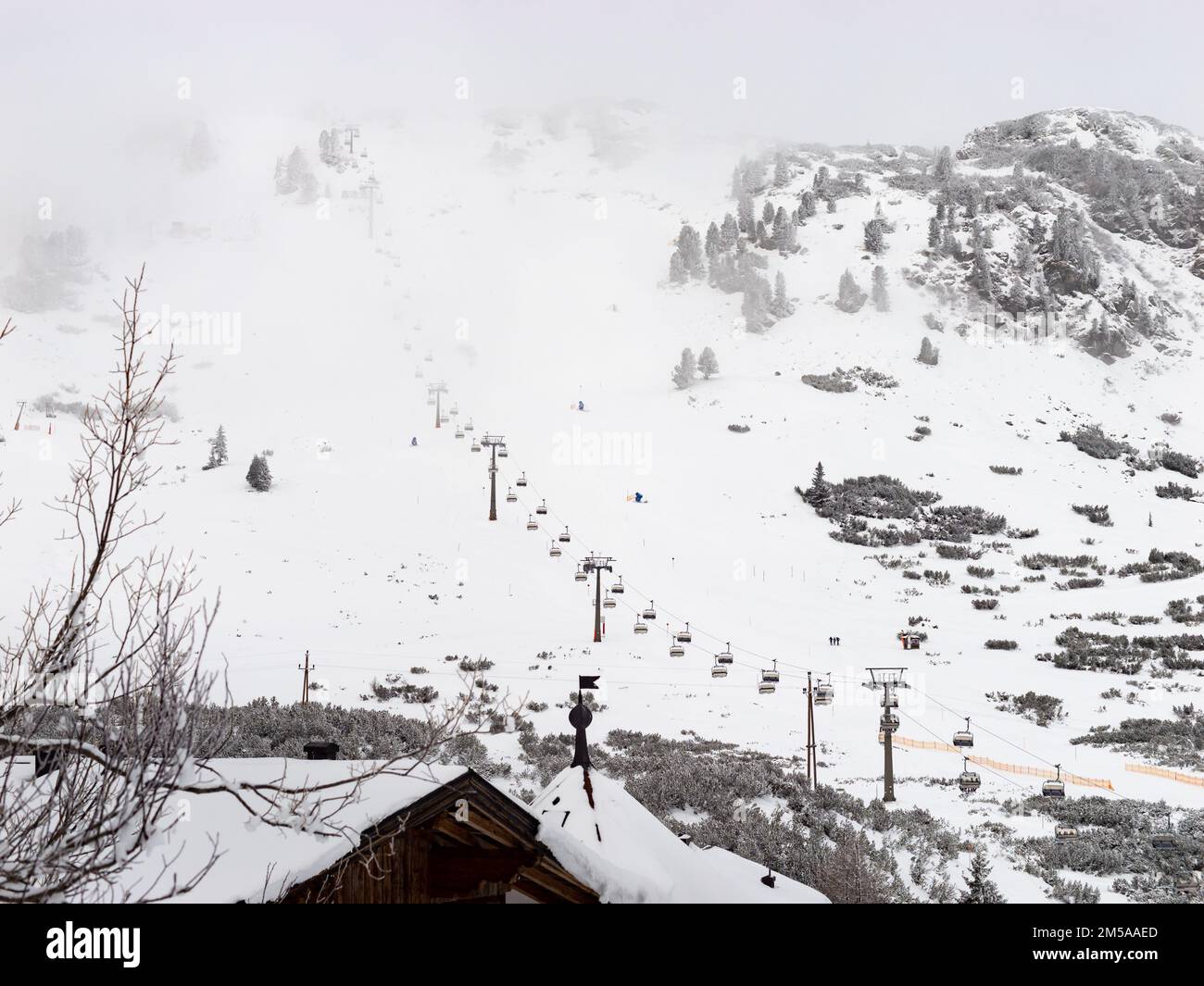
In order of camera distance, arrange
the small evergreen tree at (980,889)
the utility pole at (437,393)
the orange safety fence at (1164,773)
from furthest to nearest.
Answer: the utility pole at (437,393) < the orange safety fence at (1164,773) < the small evergreen tree at (980,889)

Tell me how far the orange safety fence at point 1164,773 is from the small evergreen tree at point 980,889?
995cm

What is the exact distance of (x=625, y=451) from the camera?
54.8 metres

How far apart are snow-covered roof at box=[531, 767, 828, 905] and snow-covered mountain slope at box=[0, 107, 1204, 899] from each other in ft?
38.7

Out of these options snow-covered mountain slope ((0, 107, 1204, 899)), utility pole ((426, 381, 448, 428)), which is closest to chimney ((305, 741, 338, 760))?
snow-covered mountain slope ((0, 107, 1204, 899))

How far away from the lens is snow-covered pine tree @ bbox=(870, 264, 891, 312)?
241 feet

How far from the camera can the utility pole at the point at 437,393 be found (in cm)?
6028

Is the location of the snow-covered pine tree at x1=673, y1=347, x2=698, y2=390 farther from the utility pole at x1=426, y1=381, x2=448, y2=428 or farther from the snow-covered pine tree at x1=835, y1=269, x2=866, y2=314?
the utility pole at x1=426, y1=381, x2=448, y2=428

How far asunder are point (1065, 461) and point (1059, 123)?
71143 mm

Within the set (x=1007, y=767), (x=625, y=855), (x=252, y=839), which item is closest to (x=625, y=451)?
(x=1007, y=767)

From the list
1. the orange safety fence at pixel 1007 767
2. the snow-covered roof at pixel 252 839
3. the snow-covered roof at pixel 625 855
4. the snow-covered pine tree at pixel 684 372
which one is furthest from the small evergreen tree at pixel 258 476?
the snow-covered roof at pixel 252 839

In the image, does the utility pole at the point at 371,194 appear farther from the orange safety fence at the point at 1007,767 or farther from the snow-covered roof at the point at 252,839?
the snow-covered roof at the point at 252,839

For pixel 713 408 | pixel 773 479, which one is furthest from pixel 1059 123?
pixel 773 479
